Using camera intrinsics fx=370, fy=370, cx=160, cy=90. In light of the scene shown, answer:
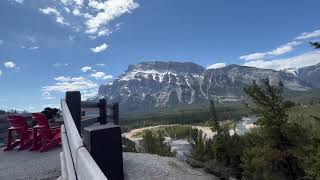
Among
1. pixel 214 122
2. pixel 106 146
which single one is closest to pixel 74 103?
pixel 106 146

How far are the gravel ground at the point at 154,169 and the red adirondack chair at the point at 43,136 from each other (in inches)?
114

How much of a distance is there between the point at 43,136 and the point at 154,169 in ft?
13.2

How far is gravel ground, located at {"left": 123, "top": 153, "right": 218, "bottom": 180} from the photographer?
919 centimetres

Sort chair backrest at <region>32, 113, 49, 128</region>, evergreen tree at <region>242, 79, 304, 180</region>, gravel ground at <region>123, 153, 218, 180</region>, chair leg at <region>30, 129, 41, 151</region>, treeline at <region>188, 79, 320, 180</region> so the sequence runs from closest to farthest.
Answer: gravel ground at <region>123, 153, 218, 180</region> → chair backrest at <region>32, 113, 49, 128</region> → chair leg at <region>30, 129, 41, 151</region> → treeline at <region>188, 79, 320, 180</region> → evergreen tree at <region>242, 79, 304, 180</region>

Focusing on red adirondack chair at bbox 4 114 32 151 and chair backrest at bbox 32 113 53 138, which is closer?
chair backrest at bbox 32 113 53 138

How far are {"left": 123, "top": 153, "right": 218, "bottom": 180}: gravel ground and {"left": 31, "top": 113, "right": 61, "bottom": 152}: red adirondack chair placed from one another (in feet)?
9.50

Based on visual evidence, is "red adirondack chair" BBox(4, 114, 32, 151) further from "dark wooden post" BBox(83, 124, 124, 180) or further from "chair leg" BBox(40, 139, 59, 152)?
"dark wooden post" BBox(83, 124, 124, 180)

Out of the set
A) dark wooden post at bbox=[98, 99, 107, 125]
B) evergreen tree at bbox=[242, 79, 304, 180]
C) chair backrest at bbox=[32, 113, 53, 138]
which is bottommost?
evergreen tree at bbox=[242, 79, 304, 180]

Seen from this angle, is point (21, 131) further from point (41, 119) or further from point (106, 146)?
point (106, 146)

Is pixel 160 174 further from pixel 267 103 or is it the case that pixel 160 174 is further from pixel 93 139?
pixel 267 103

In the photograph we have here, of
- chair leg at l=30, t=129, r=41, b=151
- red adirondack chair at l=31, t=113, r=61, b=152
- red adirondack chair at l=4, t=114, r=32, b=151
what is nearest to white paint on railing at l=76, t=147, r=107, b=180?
red adirondack chair at l=31, t=113, r=61, b=152

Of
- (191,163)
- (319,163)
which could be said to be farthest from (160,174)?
(319,163)

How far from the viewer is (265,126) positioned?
33250 millimetres

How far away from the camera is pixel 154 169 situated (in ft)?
32.0
